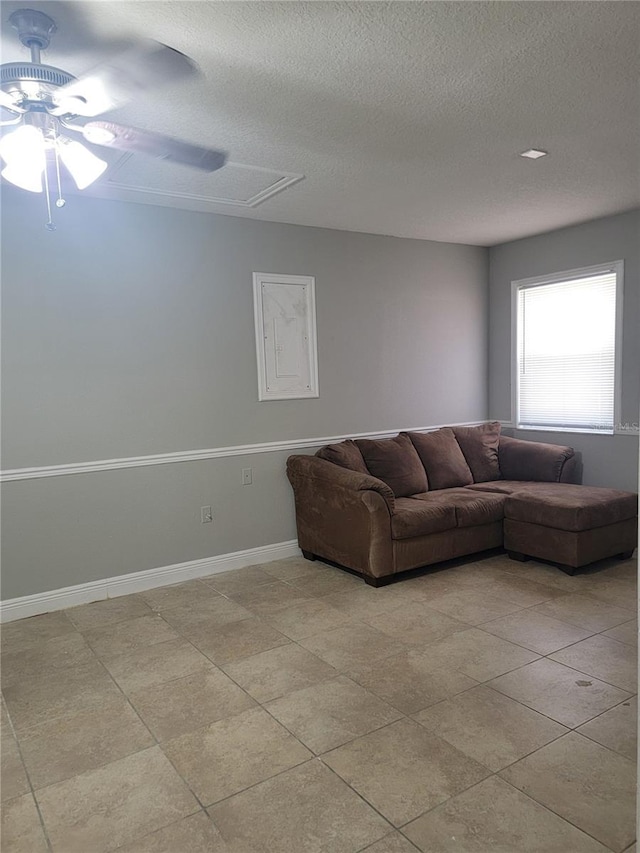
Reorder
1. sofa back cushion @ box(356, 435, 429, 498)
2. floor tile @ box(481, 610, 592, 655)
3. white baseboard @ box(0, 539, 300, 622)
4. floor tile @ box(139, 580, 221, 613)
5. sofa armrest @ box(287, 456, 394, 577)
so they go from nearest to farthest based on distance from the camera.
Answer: floor tile @ box(481, 610, 592, 655), white baseboard @ box(0, 539, 300, 622), floor tile @ box(139, 580, 221, 613), sofa armrest @ box(287, 456, 394, 577), sofa back cushion @ box(356, 435, 429, 498)

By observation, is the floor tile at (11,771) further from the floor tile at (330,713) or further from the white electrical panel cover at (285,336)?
the white electrical panel cover at (285,336)

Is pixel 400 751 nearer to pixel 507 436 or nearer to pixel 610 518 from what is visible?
pixel 610 518

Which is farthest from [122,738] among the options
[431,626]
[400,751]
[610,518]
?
[610,518]

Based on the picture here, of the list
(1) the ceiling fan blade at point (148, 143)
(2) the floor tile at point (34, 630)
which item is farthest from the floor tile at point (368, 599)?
(1) the ceiling fan blade at point (148, 143)

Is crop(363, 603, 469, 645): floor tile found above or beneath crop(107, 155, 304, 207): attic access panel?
beneath

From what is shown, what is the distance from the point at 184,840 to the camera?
186cm

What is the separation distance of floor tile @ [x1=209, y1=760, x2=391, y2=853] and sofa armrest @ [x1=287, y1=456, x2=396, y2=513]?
2066mm

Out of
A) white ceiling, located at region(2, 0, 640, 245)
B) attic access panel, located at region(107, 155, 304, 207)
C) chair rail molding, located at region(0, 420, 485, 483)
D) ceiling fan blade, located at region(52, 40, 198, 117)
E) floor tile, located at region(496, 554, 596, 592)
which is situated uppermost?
white ceiling, located at region(2, 0, 640, 245)

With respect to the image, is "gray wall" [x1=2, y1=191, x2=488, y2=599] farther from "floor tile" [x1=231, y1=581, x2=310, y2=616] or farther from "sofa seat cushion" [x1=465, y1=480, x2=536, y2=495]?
"sofa seat cushion" [x1=465, y1=480, x2=536, y2=495]

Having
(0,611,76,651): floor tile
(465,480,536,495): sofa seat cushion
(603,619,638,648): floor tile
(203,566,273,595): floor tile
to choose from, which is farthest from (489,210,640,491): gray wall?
(0,611,76,651): floor tile

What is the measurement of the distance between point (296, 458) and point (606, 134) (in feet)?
9.14

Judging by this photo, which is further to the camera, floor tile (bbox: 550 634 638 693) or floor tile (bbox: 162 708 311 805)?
floor tile (bbox: 550 634 638 693)

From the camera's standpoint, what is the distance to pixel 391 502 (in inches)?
159

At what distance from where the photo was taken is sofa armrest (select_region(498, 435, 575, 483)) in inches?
195
